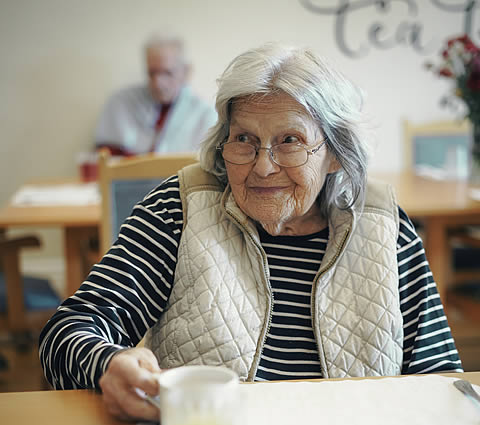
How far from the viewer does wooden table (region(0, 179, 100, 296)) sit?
224cm

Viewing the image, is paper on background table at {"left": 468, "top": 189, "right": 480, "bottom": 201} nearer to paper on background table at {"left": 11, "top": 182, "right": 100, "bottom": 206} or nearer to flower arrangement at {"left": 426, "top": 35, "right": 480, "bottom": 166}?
flower arrangement at {"left": 426, "top": 35, "right": 480, "bottom": 166}

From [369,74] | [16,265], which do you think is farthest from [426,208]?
[369,74]

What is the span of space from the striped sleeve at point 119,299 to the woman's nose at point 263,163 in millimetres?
170

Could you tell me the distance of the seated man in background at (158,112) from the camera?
11.4 feet

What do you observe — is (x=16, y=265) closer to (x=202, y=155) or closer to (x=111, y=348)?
(x=202, y=155)

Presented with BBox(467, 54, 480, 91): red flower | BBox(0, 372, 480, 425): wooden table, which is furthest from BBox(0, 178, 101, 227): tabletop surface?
BBox(467, 54, 480, 91): red flower

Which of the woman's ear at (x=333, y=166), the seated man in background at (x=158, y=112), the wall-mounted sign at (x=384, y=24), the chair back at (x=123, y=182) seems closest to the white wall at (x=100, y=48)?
the wall-mounted sign at (x=384, y=24)

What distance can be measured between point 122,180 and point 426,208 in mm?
1110

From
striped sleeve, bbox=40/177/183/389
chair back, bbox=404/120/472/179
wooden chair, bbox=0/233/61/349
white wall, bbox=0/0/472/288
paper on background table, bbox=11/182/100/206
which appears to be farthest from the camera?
white wall, bbox=0/0/472/288

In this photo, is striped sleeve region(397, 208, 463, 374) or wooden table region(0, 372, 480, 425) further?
striped sleeve region(397, 208, 463, 374)

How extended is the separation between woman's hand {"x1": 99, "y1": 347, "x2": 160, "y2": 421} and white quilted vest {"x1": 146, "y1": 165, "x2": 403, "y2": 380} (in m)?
0.30

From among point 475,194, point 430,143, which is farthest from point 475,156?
point 430,143

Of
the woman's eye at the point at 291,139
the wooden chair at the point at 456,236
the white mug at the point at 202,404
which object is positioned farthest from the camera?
the wooden chair at the point at 456,236

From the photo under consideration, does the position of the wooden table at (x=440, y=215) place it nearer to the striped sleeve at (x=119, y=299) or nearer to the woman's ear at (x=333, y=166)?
the woman's ear at (x=333, y=166)
